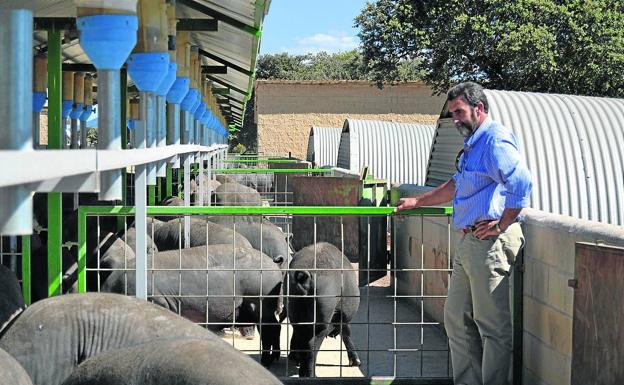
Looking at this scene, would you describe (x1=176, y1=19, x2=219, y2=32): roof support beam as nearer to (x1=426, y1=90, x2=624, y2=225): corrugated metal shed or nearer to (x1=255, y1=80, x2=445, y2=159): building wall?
(x1=426, y1=90, x2=624, y2=225): corrugated metal shed

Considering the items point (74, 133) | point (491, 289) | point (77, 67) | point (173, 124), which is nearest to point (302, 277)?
point (491, 289)

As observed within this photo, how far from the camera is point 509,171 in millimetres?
5766

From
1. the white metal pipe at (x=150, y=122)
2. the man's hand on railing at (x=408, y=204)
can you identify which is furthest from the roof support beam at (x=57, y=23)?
the man's hand on railing at (x=408, y=204)

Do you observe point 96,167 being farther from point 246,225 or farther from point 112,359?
point 246,225

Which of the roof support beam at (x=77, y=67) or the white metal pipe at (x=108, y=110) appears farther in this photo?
the roof support beam at (x=77, y=67)

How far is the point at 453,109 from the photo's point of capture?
20.1 ft

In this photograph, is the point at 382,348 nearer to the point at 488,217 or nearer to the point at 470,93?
the point at 488,217

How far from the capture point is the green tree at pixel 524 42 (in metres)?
28.7

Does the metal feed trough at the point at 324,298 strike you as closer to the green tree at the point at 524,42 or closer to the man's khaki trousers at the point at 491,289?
the man's khaki trousers at the point at 491,289

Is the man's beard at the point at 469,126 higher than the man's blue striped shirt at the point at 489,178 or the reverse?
higher

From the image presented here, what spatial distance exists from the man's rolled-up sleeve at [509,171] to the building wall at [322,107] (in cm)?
3969

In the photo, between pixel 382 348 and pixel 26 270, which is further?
pixel 382 348

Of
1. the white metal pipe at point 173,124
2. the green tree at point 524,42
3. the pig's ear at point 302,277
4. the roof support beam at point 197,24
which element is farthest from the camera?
the green tree at point 524,42

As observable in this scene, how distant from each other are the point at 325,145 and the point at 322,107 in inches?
367
